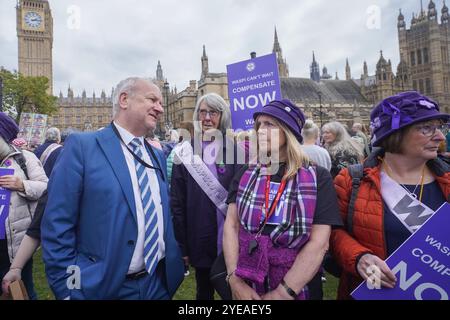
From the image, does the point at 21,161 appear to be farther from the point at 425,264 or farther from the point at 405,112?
the point at 425,264

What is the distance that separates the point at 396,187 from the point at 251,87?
372 cm

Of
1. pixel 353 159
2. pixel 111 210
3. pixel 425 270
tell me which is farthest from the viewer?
pixel 353 159

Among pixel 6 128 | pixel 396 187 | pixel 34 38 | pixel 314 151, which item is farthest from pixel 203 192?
pixel 34 38

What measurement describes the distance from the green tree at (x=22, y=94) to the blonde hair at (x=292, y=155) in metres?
53.9

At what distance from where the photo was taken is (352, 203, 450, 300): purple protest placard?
1.82m

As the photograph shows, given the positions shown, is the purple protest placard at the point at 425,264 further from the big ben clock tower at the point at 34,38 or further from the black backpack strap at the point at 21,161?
the big ben clock tower at the point at 34,38

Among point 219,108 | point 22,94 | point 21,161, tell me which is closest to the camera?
point 21,161

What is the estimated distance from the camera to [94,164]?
7.08 ft

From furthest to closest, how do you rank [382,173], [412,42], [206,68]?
[412,42], [206,68], [382,173]

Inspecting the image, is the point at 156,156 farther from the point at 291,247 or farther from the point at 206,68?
the point at 206,68

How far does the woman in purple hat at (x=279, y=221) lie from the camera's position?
2062mm

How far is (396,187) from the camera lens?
85.2 inches
